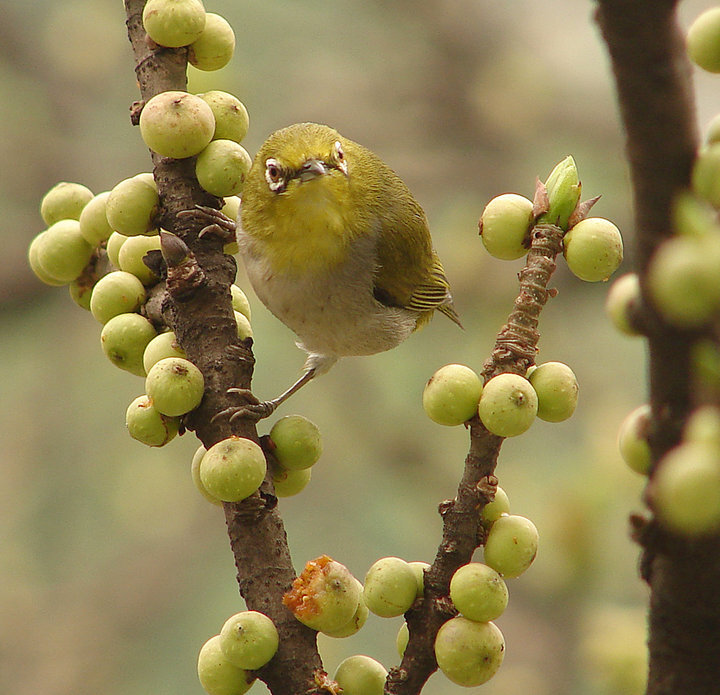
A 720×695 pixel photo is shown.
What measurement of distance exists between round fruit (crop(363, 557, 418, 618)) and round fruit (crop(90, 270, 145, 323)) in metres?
0.96

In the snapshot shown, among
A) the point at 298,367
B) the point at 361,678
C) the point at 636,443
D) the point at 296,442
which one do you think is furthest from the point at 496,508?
the point at 298,367

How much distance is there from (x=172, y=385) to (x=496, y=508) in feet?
2.52

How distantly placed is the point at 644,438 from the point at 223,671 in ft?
4.03

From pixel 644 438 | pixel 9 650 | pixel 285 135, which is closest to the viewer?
pixel 644 438

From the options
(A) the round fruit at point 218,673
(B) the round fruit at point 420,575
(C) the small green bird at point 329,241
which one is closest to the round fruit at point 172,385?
(A) the round fruit at point 218,673

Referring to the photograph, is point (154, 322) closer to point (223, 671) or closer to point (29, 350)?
point (223, 671)

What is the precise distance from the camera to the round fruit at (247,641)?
6.59ft

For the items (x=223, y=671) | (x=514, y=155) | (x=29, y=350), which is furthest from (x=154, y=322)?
(x=514, y=155)

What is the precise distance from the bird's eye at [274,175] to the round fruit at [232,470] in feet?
5.46

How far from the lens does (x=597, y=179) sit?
24.0 ft

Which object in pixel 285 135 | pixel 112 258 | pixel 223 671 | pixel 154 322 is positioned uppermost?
pixel 285 135

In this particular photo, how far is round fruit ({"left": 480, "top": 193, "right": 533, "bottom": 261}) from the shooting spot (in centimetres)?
200

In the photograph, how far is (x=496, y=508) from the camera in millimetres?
1959

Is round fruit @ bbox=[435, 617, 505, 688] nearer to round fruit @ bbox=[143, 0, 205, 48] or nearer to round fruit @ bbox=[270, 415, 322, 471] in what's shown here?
round fruit @ bbox=[270, 415, 322, 471]
